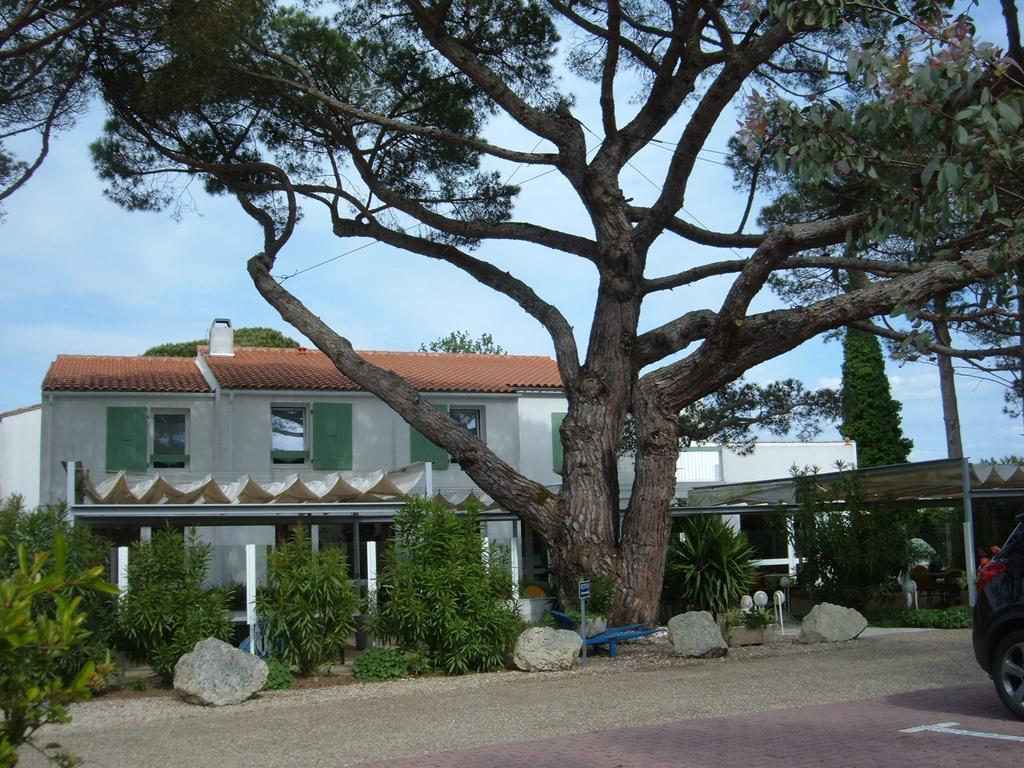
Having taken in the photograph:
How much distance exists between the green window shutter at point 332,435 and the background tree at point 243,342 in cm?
2154

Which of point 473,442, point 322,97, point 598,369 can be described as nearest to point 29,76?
point 322,97

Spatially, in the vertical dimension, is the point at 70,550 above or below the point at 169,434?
below

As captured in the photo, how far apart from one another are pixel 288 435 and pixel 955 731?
1852 centimetres

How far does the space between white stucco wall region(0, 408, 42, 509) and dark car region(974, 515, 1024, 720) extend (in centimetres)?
2424

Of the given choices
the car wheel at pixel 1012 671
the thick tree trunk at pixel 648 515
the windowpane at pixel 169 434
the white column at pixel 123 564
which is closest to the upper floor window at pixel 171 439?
the windowpane at pixel 169 434

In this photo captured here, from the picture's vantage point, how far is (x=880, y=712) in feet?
28.4

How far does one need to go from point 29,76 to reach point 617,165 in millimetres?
8162

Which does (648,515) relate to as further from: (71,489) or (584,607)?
(71,489)

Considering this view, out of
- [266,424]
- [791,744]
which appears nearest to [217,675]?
[791,744]

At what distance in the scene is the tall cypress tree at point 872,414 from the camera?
30891 mm

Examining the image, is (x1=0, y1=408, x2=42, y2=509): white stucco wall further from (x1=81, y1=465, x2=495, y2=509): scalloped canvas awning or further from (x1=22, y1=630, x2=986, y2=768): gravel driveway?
(x1=22, y1=630, x2=986, y2=768): gravel driveway

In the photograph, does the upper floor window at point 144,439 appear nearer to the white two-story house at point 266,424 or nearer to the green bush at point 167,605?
the white two-story house at point 266,424

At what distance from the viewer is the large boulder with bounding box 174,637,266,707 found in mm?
10617

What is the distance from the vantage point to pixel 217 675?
1067 cm
